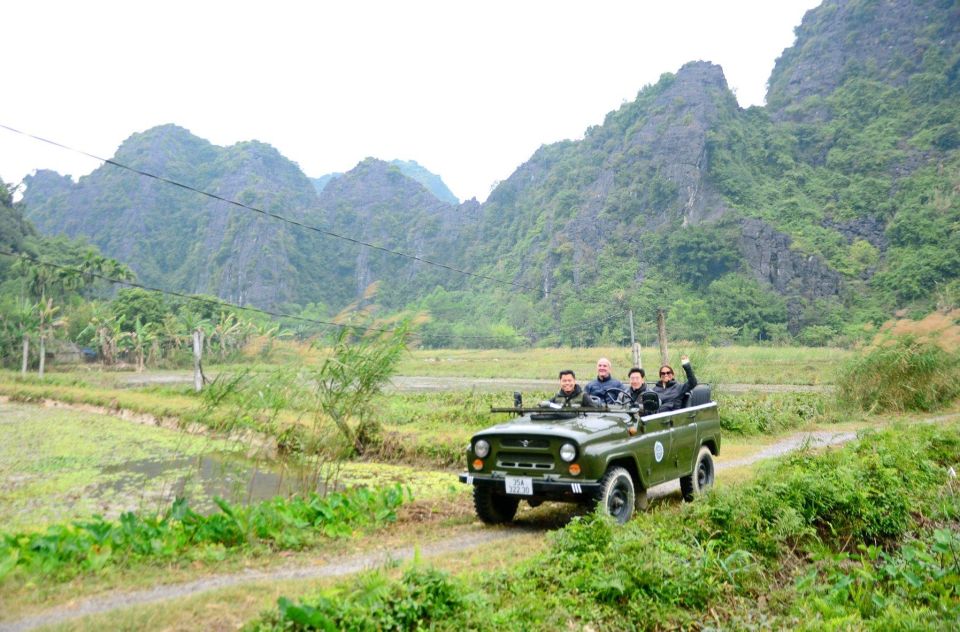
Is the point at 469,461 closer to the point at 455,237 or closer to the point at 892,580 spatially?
the point at 892,580

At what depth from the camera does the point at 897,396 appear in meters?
20.3

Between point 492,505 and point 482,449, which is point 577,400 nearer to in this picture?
point 482,449

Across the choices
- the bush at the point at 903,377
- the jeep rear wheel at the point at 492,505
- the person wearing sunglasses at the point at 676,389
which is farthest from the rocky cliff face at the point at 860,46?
the jeep rear wheel at the point at 492,505

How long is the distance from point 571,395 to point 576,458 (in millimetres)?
1577

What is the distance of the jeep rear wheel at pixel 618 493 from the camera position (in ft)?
23.1

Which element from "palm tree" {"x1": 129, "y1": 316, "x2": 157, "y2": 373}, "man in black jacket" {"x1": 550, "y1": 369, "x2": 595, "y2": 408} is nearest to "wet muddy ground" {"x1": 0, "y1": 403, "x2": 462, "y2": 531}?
"man in black jacket" {"x1": 550, "y1": 369, "x2": 595, "y2": 408}

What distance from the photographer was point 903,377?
20.2 m

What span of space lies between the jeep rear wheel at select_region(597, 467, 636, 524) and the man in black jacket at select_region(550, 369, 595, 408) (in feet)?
3.31

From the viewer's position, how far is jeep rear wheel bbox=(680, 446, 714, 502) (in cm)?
906

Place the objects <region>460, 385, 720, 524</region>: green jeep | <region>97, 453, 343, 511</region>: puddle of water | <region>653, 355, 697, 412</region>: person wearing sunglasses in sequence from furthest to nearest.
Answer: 1. <region>97, 453, 343, 511</region>: puddle of water
2. <region>653, 355, 697, 412</region>: person wearing sunglasses
3. <region>460, 385, 720, 524</region>: green jeep

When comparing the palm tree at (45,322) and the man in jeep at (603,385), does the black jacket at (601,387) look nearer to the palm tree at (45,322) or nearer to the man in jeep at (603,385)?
the man in jeep at (603,385)

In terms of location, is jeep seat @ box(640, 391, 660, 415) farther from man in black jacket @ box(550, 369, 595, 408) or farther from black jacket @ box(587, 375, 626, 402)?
black jacket @ box(587, 375, 626, 402)

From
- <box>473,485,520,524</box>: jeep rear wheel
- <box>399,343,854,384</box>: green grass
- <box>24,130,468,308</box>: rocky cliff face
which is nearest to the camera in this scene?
<box>473,485,520,524</box>: jeep rear wheel

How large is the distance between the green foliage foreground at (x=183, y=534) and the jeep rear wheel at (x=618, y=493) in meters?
2.55
